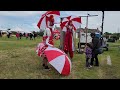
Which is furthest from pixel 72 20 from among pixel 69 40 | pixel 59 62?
pixel 59 62

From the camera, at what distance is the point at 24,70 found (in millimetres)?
10445

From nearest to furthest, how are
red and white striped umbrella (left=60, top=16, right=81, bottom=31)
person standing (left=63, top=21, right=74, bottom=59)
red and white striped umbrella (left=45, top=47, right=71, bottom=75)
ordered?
red and white striped umbrella (left=45, top=47, right=71, bottom=75)
person standing (left=63, top=21, right=74, bottom=59)
red and white striped umbrella (left=60, top=16, right=81, bottom=31)

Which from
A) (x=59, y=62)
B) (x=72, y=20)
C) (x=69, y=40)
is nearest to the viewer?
(x=59, y=62)

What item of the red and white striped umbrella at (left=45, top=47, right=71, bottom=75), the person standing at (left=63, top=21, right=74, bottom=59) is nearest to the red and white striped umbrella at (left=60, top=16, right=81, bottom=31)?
the person standing at (left=63, top=21, right=74, bottom=59)

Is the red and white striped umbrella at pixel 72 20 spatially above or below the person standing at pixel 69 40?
above

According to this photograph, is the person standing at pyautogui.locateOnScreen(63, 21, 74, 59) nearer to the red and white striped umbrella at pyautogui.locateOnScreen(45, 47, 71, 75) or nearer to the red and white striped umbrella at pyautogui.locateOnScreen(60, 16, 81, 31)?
the red and white striped umbrella at pyautogui.locateOnScreen(60, 16, 81, 31)

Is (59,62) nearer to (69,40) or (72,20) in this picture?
(69,40)

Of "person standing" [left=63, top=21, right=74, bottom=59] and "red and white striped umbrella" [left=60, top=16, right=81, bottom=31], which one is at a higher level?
"red and white striped umbrella" [left=60, top=16, right=81, bottom=31]

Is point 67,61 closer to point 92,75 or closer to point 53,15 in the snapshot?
point 92,75

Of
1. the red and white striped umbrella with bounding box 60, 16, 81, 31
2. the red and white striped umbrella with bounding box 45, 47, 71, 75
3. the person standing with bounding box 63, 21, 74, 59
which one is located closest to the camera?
the red and white striped umbrella with bounding box 45, 47, 71, 75

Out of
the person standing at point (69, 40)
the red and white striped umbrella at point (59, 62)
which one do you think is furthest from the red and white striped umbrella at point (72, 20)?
the red and white striped umbrella at point (59, 62)

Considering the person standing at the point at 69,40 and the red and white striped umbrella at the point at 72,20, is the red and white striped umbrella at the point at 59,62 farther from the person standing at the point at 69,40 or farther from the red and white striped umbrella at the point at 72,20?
the red and white striped umbrella at the point at 72,20
